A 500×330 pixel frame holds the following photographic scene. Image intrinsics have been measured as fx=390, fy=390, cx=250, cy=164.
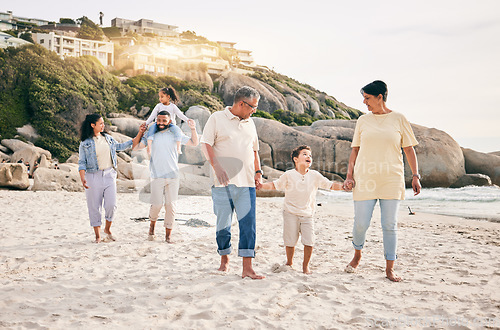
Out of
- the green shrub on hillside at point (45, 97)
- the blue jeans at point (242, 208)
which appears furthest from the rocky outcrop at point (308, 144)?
the blue jeans at point (242, 208)

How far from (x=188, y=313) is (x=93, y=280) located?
1.25 meters

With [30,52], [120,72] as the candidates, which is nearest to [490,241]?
[30,52]

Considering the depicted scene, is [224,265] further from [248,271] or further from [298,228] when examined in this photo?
[298,228]

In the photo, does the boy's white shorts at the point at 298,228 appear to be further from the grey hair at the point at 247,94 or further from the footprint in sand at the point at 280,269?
the grey hair at the point at 247,94

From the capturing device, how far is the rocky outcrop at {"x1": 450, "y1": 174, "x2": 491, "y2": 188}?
21.6 m

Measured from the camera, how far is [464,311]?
2.97 meters

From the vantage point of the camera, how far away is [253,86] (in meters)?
46.8

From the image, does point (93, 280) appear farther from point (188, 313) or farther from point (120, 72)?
point (120, 72)

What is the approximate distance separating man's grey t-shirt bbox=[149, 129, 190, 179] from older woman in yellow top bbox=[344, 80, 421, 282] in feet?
8.29

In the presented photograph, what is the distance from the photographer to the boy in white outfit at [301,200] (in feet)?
13.1

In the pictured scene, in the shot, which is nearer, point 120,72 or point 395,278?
point 395,278

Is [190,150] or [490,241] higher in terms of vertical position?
[190,150]

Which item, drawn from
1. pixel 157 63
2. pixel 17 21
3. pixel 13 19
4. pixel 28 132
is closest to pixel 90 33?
pixel 157 63

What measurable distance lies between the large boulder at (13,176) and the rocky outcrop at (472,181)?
2102cm
